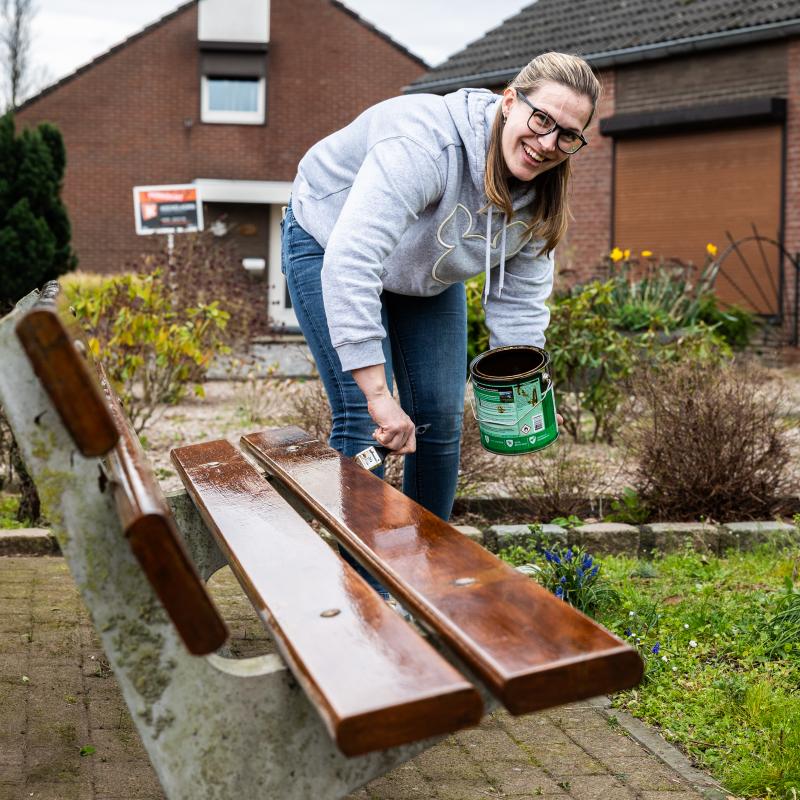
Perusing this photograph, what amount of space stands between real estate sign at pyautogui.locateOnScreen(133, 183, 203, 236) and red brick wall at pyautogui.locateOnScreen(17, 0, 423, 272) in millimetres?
11169

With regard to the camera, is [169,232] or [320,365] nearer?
[320,365]

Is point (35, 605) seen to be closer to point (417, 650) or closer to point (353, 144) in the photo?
point (353, 144)

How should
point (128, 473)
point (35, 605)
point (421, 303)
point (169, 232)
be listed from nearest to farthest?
1. point (128, 473)
2. point (421, 303)
3. point (35, 605)
4. point (169, 232)

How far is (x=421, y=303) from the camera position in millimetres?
3396

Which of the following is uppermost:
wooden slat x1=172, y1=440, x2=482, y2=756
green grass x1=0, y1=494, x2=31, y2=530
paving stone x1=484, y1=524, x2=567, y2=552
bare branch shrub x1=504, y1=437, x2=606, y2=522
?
wooden slat x1=172, y1=440, x2=482, y2=756

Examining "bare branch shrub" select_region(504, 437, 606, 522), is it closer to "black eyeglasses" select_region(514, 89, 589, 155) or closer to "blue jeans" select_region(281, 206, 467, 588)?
"blue jeans" select_region(281, 206, 467, 588)

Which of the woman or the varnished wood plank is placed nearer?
the varnished wood plank

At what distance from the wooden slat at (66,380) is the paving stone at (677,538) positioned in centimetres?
349

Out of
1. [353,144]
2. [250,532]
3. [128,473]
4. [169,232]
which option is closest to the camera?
[128,473]

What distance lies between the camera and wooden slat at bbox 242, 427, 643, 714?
154 cm

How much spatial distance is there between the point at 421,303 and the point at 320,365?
35cm

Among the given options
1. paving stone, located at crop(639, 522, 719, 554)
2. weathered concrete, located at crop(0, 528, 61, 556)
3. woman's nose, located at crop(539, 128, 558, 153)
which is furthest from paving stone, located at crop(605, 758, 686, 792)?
weathered concrete, located at crop(0, 528, 61, 556)

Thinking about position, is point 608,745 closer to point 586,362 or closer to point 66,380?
point 66,380

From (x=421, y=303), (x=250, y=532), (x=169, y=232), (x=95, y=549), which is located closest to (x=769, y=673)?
(x=421, y=303)
